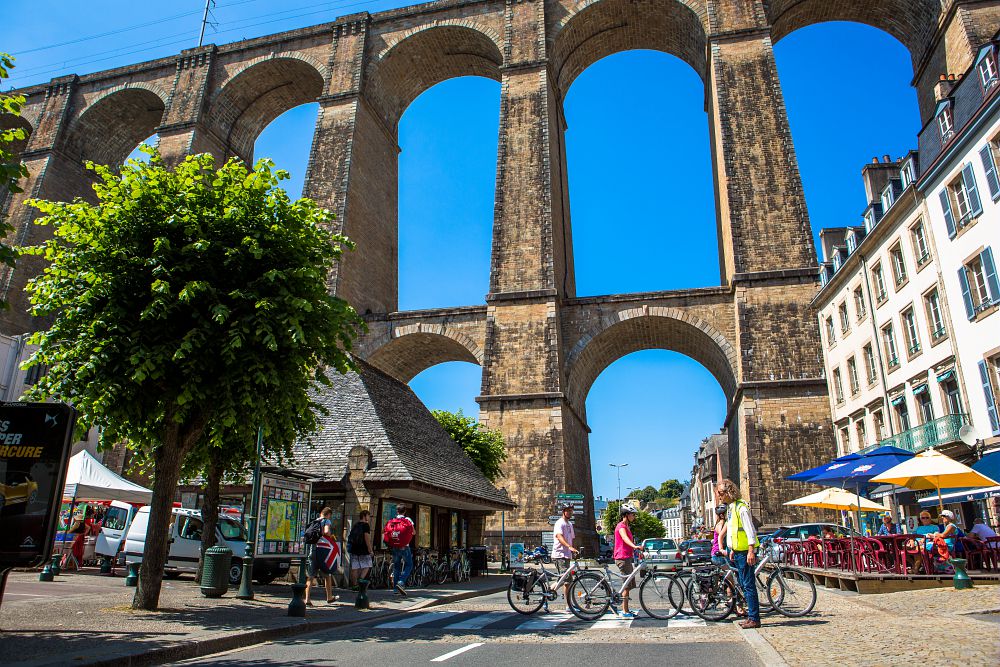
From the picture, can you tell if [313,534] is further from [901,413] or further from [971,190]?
[901,413]

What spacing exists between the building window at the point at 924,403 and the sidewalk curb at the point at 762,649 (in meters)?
14.0

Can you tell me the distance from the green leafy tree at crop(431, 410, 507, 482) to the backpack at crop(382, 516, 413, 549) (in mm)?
11344

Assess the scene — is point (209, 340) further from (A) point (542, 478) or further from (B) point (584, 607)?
(A) point (542, 478)

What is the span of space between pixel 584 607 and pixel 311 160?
93.2 ft

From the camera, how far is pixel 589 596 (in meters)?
9.16

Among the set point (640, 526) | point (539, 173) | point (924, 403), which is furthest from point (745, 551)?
point (640, 526)

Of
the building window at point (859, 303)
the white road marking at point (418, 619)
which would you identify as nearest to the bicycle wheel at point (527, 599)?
the white road marking at point (418, 619)

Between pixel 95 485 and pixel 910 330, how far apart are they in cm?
2254

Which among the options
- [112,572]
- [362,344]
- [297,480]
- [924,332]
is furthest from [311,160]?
[924,332]

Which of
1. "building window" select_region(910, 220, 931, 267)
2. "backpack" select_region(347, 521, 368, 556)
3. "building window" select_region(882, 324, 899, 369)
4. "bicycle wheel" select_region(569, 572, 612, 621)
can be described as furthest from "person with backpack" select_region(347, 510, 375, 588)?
"building window" select_region(882, 324, 899, 369)

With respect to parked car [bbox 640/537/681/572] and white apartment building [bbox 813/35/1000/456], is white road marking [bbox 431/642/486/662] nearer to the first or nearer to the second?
white apartment building [bbox 813/35/1000/456]

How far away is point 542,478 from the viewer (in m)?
26.0

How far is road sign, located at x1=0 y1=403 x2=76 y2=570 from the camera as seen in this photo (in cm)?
668

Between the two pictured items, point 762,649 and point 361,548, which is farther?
point 361,548
